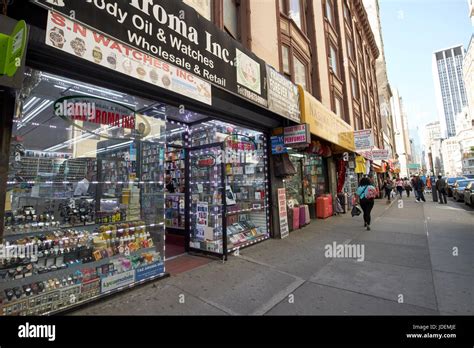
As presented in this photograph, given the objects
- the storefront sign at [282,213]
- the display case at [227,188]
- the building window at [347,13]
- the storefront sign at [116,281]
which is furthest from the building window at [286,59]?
the building window at [347,13]

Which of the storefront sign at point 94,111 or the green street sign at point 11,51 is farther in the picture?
the storefront sign at point 94,111

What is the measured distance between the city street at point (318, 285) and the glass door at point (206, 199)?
0.69 m

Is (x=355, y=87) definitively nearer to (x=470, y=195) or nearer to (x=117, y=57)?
(x=470, y=195)

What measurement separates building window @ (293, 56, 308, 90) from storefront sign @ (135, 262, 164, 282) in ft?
29.1

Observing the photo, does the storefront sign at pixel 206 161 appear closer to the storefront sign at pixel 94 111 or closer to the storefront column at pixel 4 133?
the storefront sign at pixel 94 111

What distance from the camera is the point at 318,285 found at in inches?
164

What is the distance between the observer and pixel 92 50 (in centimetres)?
298

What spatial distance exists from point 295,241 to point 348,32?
1908cm

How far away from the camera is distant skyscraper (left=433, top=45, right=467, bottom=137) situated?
406 ft

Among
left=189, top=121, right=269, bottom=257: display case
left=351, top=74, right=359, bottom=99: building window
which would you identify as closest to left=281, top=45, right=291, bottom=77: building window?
left=189, top=121, right=269, bottom=257: display case

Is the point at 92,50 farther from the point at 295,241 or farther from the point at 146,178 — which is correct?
the point at 295,241

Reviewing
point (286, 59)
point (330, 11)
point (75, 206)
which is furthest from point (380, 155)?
point (75, 206)

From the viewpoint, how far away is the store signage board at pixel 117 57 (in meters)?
2.72
